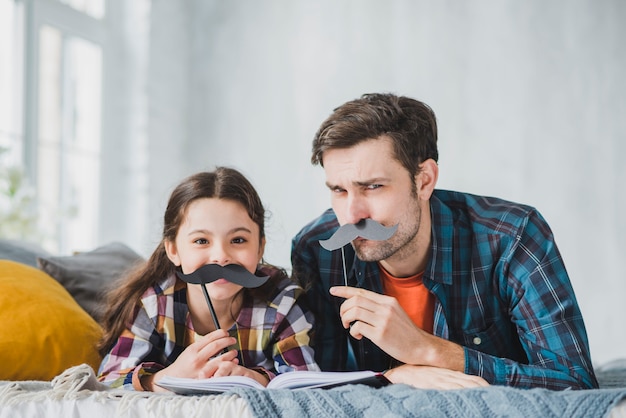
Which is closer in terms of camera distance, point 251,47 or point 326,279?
point 326,279

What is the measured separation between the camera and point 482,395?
1.17 metres

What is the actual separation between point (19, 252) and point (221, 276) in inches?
40.3

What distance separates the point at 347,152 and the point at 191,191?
1.29 feet

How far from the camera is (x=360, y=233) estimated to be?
5.20ft

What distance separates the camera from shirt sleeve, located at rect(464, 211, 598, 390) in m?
1.48

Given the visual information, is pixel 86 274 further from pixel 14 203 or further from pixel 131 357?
pixel 14 203

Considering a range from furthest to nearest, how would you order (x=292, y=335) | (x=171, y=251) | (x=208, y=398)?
(x=171, y=251) → (x=292, y=335) → (x=208, y=398)

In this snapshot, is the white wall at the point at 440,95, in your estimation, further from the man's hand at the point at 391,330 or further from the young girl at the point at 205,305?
the man's hand at the point at 391,330

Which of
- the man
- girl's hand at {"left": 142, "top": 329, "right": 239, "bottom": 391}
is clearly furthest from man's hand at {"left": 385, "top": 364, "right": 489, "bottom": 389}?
girl's hand at {"left": 142, "top": 329, "right": 239, "bottom": 391}

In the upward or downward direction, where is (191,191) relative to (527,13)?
downward

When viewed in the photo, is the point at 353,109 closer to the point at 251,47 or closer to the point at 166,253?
the point at 166,253

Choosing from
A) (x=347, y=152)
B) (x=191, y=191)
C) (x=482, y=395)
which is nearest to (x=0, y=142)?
(x=191, y=191)

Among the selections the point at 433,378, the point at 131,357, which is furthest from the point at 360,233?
the point at 131,357

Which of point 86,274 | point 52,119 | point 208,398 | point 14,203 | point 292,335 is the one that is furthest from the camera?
point 52,119
